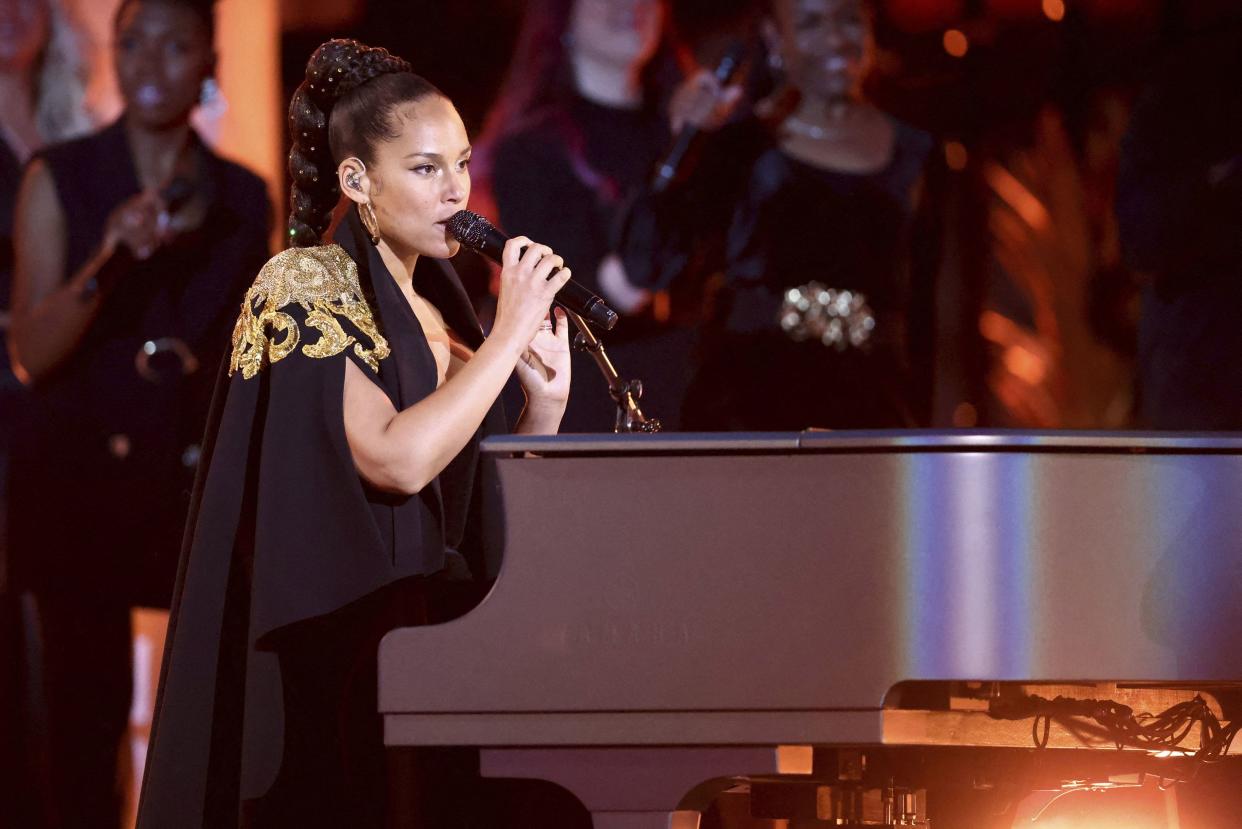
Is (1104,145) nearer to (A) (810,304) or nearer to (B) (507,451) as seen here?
(A) (810,304)

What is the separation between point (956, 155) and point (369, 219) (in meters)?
2.25

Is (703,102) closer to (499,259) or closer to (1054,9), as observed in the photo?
(1054,9)

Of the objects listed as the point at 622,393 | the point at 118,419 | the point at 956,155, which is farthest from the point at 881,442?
the point at 118,419

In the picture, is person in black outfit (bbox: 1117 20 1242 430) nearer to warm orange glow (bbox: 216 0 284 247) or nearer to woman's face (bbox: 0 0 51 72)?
warm orange glow (bbox: 216 0 284 247)

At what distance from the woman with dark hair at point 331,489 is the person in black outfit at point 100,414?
6.13 feet

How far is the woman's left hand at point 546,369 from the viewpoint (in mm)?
2412

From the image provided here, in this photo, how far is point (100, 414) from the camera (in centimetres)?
405

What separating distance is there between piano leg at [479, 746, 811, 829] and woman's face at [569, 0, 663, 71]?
2.60m

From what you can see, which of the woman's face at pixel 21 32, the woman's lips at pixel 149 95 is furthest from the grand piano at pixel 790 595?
the woman's face at pixel 21 32

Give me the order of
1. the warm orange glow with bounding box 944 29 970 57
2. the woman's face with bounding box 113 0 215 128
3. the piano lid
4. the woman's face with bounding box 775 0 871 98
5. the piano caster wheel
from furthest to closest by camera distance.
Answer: the warm orange glow with bounding box 944 29 970 57 < the woman's face with bounding box 113 0 215 128 < the woman's face with bounding box 775 0 871 98 < the piano caster wheel < the piano lid

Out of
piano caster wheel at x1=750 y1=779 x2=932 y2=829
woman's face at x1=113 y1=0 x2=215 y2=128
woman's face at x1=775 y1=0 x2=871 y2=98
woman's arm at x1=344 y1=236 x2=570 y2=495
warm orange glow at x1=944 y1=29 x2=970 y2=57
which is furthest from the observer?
warm orange glow at x1=944 y1=29 x2=970 y2=57

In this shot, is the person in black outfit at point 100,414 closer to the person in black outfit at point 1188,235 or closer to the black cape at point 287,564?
the black cape at point 287,564

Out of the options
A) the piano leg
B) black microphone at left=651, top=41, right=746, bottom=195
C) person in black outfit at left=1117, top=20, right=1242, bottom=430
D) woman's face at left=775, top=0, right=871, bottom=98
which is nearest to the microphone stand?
the piano leg

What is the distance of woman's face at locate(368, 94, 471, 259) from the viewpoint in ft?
7.32
